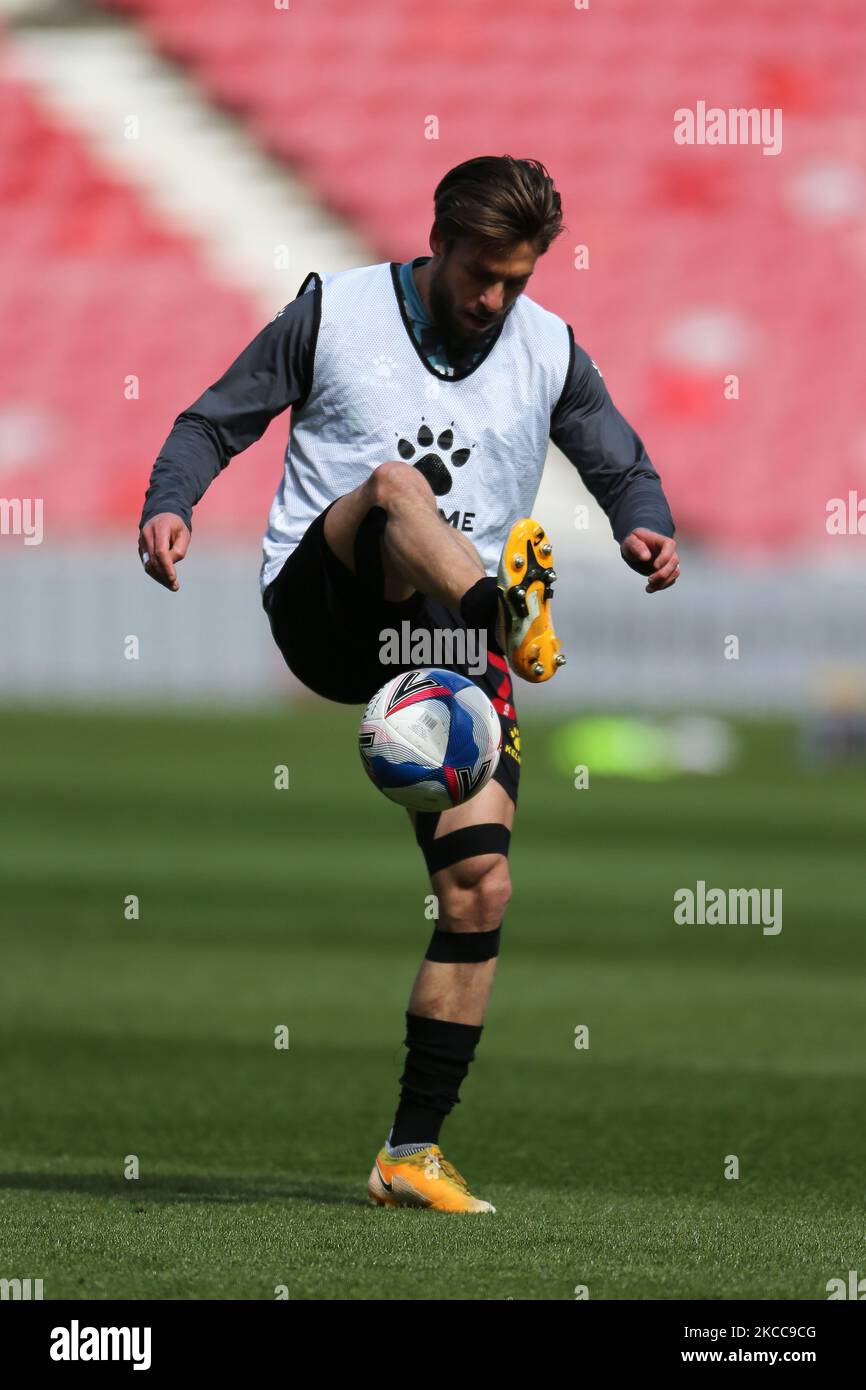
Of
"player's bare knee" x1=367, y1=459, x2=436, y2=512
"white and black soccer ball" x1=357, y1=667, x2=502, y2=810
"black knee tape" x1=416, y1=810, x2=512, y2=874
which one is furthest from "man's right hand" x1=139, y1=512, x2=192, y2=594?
"black knee tape" x1=416, y1=810, x2=512, y2=874

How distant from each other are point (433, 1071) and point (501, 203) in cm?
196

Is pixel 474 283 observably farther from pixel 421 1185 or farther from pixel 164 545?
pixel 421 1185

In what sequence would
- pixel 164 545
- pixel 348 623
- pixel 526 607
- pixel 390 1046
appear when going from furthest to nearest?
pixel 390 1046 < pixel 348 623 < pixel 164 545 < pixel 526 607

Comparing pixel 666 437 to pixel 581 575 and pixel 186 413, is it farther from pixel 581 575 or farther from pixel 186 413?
pixel 186 413

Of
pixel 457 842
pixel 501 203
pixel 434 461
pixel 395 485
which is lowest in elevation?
pixel 457 842

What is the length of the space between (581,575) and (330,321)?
1634 cm

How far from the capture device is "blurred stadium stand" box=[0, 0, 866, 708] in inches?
860

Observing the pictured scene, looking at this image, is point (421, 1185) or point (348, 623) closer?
point (421, 1185)

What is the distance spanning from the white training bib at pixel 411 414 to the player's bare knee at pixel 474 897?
2.46 ft

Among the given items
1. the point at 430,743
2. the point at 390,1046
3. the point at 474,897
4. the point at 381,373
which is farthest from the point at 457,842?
the point at 390,1046

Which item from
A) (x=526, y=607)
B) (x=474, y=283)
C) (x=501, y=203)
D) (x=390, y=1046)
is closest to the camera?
(x=526, y=607)

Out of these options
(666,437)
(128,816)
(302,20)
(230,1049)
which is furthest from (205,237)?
(230,1049)

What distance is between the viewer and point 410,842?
1376 centimetres

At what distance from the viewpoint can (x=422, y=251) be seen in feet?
84.9
